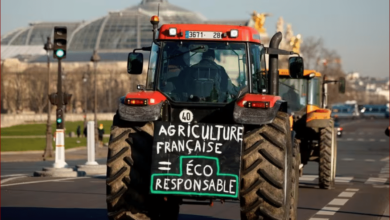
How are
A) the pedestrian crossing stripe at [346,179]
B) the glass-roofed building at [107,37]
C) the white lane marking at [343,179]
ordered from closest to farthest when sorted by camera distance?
1. the pedestrian crossing stripe at [346,179]
2. the white lane marking at [343,179]
3. the glass-roofed building at [107,37]

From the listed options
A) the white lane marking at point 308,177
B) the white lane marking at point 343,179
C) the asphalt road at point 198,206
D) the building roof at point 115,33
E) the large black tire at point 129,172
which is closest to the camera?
the large black tire at point 129,172

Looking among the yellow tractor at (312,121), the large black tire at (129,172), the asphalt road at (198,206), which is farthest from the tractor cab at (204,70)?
the yellow tractor at (312,121)

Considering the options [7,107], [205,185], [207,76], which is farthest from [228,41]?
[7,107]

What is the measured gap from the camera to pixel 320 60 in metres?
116

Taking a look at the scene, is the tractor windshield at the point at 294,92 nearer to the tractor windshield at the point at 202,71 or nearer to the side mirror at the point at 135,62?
the side mirror at the point at 135,62

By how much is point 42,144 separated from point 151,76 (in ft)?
148

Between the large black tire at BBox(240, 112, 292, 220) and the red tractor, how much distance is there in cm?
1

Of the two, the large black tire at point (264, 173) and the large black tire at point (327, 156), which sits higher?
the large black tire at point (264, 173)

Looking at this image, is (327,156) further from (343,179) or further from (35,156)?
(35,156)

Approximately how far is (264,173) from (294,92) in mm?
12036

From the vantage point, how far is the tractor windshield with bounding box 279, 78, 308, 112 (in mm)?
21266

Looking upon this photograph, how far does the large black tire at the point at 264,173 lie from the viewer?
9.47m

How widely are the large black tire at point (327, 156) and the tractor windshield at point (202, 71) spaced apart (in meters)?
9.80

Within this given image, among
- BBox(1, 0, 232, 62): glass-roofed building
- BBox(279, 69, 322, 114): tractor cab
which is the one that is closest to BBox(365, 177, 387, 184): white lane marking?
BBox(279, 69, 322, 114): tractor cab
